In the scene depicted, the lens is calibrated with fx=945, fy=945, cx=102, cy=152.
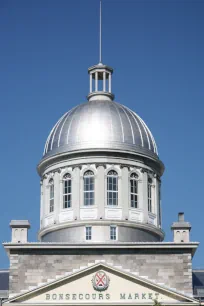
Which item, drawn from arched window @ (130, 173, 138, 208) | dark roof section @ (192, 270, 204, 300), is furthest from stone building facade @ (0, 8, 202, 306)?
dark roof section @ (192, 270, 204, 300)

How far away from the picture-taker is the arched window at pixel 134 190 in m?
67.0

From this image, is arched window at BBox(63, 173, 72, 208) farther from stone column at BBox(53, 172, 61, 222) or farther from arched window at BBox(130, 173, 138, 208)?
arched window at BBox(130, 173, 138, 208)

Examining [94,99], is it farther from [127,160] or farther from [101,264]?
[101,264]

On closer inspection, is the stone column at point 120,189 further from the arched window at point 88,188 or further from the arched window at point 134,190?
the arched window at point 88,188

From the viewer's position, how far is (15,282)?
62.0 m

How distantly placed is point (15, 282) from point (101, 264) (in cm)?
578

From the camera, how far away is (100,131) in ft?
224

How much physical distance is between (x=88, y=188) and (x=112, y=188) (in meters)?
1.69

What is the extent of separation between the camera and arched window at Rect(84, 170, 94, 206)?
6631cm

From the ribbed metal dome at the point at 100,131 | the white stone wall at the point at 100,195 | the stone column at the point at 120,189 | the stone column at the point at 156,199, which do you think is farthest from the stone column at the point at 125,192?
the stone column at the point at 156,199

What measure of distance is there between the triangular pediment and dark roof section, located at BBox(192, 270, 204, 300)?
5.34 metres

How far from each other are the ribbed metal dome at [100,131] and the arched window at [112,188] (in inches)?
72.8

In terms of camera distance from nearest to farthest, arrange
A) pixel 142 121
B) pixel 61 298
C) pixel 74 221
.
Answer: pixel 61 298
pixel 74 221
pixel 142 121

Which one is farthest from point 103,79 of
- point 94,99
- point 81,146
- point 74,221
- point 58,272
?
point 58,272
